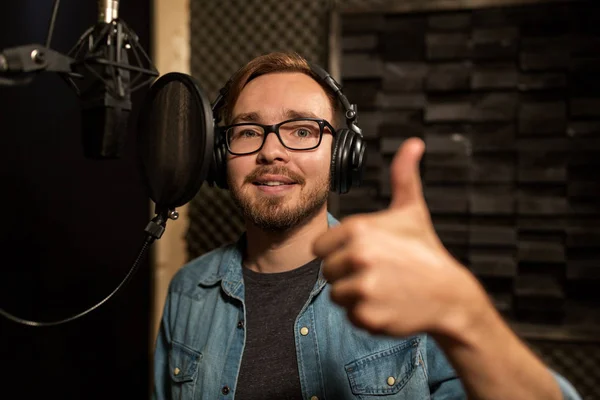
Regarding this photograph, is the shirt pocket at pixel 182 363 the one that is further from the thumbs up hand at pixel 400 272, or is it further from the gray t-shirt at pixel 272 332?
the thumbs up hand at pixel 400 272

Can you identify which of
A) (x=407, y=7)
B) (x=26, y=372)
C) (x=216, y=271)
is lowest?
(x=26, y=372)

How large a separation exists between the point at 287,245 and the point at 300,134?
29cm

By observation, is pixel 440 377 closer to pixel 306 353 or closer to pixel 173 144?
pixel 306 353

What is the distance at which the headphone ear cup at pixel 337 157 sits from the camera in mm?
1146

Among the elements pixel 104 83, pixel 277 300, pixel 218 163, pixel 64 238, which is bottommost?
pixel 277 300

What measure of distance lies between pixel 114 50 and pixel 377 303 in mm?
659

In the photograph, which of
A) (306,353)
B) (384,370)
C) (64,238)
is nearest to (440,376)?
(384,370)

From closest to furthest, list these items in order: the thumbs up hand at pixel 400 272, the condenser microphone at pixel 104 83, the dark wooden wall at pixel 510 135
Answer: the thumbs up hand at pixel 400 272 → the condenser microphone at pixel 104 83 → the dark wooden wall at pixel 510 135

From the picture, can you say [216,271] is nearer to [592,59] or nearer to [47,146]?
[47,146]

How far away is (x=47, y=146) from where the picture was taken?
150 cm

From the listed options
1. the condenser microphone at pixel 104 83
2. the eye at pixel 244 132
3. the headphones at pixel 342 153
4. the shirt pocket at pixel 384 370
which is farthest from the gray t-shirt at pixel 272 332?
the condenser microphone at pixel 104 83

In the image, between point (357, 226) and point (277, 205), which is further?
point (277, 205)

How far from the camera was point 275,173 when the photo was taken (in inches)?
45.7

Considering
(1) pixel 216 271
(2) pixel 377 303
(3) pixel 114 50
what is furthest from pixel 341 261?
(1) pixel 216 271
